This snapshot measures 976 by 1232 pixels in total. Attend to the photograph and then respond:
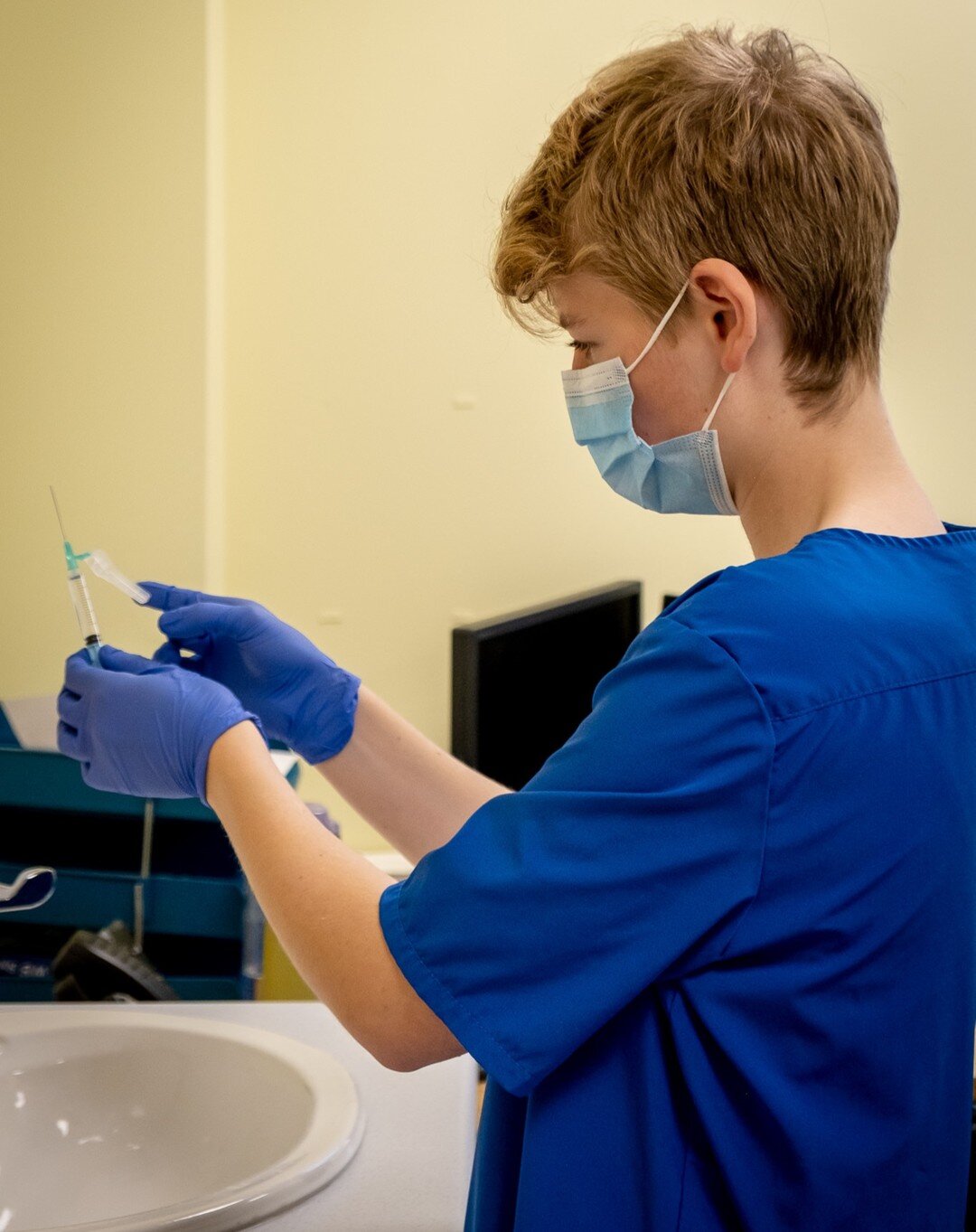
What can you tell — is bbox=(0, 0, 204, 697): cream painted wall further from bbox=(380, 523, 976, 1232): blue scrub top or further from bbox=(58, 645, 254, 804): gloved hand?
bbox=(380, 523, 976, 1232): blue scrub top

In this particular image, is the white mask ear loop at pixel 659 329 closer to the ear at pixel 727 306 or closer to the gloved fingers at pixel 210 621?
the ear at pixel 727 306

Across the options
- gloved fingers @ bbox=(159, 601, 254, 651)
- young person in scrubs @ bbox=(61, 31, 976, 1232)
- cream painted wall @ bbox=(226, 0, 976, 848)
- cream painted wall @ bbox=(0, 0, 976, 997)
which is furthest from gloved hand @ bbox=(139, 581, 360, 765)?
cream painted wall @ bbox=(226, 0, 976, 848)

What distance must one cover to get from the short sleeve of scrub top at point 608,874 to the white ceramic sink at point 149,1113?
340 mm

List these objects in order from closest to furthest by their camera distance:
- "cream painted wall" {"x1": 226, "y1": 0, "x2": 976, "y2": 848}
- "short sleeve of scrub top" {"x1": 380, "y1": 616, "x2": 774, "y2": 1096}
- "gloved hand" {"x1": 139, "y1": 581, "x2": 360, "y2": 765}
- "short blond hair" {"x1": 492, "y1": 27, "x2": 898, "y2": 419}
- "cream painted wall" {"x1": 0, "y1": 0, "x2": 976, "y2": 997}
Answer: "short sleeve of scrub top" {"x1": 380, "y1": 616, "x2": 774, "y2": 1096}
"short blond hair" {"x1": 492, "y1": 27, "x2": 898, "y2": 419}
"gloved hand" {"x1": 139, "y1": 581, "x2": 360, "y2": 765}
"cream painted wall" {"x1": 0, "y1": 0, "x2": 976, "y2": 997}
"cream painted wall" {"x1": 226, "y1": 0, "x2": 976, "y2": 848}

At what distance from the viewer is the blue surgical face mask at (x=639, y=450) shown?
2.66 feet

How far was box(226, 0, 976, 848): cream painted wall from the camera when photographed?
2.08 meters

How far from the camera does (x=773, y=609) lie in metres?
0.64

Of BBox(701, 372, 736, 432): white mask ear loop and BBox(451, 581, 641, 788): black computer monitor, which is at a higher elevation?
BBox(701, 372, 736, 432): white mask ear loop

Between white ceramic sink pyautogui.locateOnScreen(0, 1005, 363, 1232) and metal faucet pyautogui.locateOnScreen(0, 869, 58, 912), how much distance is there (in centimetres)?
17

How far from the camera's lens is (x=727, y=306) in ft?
2.46

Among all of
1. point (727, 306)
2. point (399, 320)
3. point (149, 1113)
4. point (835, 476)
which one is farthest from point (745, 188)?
point (399, 320)

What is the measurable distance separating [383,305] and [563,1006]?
1694mm

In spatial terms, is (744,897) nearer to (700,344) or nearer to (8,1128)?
(700,344)

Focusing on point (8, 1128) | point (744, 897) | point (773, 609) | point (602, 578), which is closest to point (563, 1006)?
point (744, 897)
